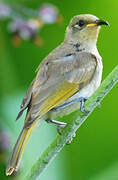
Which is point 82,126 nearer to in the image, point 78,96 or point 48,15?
point 78,96

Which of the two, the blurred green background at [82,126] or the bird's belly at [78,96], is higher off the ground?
the bird's belly at [78,96]

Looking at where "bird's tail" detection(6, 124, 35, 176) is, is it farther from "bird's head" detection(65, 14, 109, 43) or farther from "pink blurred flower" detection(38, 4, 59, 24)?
"bird's head" detection(65, 14, 109, 43)

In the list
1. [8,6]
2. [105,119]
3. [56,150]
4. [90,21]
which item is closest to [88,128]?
[105,119]

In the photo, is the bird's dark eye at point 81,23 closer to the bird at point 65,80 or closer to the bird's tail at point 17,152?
the bird at point 65,80

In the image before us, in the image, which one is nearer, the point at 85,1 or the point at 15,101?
the point at 15,101

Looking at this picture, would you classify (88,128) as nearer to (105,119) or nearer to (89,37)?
(105,119)

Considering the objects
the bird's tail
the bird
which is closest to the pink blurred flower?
the bird

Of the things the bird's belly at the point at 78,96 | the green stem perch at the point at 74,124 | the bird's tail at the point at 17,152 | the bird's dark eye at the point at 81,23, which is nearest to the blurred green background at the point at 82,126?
the bird's dark eye at the point at 81,23

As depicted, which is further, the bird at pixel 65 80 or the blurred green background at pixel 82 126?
the blurred green background at pixel 82 126
